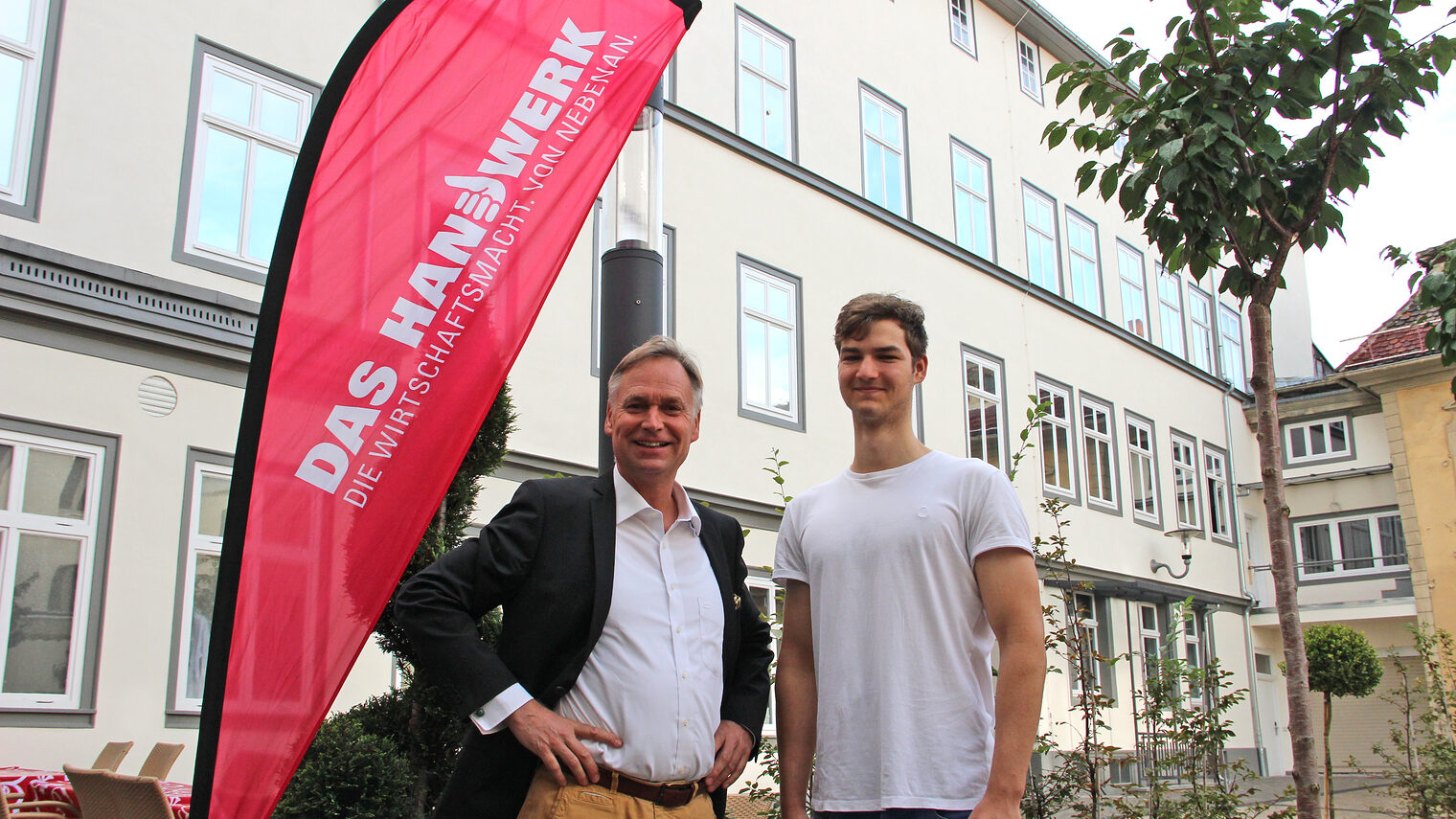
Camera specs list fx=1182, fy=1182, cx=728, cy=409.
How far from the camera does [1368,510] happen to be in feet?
96.4

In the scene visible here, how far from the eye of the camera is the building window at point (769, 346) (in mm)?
14703

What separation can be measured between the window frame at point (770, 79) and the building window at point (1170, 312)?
503 inches

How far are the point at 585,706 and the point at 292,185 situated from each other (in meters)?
1.95

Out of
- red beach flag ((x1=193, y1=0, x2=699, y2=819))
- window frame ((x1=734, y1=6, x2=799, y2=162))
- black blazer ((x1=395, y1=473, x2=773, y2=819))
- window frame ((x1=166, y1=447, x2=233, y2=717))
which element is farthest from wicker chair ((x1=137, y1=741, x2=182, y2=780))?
window frame ((x1=734, y1=6, x2=799, y2=162))

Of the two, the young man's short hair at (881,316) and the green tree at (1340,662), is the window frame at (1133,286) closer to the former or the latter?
the green tree at (1340,662)

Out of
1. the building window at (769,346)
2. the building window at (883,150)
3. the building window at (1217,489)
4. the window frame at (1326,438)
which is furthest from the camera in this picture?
the window frame at (1326,438)

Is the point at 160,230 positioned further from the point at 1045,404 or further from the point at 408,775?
the point at 1045,404

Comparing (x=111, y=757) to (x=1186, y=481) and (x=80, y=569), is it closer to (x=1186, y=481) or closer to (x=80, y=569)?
(x=80, y=569)

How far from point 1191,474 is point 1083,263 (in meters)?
5.83

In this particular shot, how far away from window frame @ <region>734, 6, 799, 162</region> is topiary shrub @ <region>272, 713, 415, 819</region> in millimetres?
11161

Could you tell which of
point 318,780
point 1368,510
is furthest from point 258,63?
point 1368,510

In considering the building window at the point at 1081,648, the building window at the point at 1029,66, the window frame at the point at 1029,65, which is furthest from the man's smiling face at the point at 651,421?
the building window at the point at 1029,66

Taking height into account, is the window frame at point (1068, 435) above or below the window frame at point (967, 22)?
below

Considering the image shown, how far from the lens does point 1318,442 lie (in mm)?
30719
